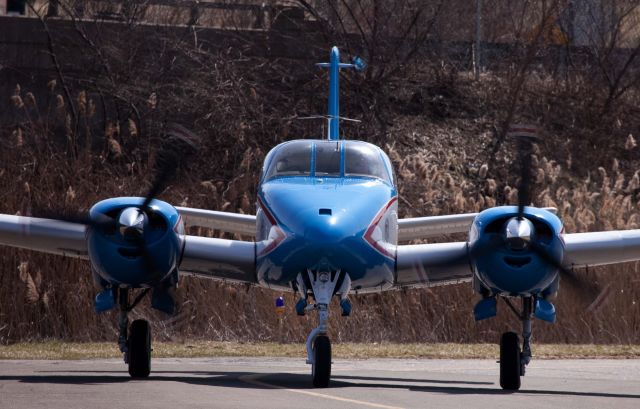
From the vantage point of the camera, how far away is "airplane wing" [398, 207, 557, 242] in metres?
15.1

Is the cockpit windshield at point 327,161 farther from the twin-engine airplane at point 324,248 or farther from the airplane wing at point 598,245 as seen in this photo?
the airplane wing at point 598,245

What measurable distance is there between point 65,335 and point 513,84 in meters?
14.5

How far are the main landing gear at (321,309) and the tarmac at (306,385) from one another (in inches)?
8.0

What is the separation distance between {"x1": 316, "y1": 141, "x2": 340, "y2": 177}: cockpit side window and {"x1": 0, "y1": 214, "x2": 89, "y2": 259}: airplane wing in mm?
2701

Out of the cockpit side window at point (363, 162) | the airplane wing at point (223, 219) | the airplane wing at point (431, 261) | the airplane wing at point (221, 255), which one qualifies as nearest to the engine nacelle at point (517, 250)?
the airplane wing at point (431, 261)

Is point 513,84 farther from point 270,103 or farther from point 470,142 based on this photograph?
point 270,103

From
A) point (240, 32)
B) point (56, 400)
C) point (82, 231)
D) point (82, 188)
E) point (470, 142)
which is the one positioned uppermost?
point (240, 32)

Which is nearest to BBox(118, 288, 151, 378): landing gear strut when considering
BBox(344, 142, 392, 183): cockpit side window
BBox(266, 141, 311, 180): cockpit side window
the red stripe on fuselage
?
BBox(266, 141, 311, 180): cockpit side window

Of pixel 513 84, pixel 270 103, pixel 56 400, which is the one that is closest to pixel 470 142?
pixel 513 84

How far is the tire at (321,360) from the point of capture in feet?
38.9

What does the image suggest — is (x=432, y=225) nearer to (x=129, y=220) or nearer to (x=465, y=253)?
(x=465, y=253)

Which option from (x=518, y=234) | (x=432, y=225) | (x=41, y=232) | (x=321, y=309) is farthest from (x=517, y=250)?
(x=41, y=232)

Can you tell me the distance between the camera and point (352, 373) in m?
14.7

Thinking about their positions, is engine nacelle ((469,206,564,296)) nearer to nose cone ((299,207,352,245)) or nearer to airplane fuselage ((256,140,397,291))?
airplane fuselage ((256,140,397,291))
